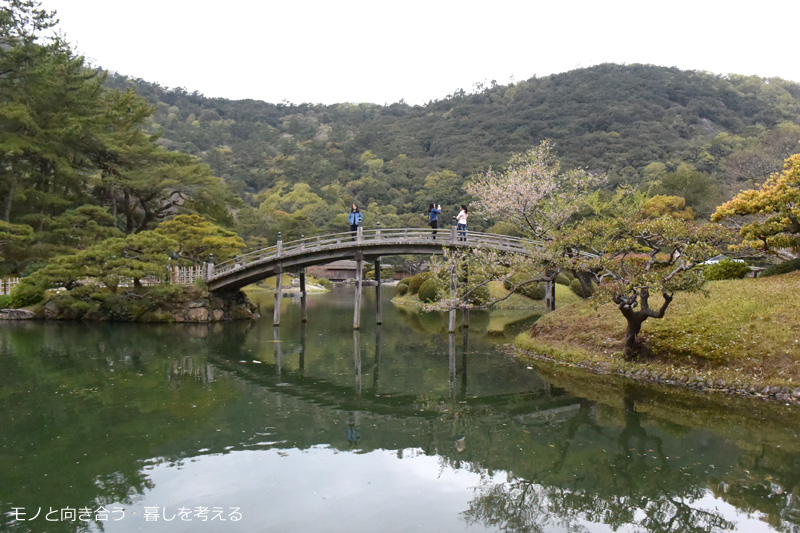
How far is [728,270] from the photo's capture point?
19750mm

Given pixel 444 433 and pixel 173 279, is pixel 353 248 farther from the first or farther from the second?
pixel 444 433

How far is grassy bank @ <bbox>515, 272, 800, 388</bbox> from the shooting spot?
43.4ft

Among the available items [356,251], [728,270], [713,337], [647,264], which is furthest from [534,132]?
[713,337]

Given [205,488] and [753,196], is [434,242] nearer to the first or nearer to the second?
[753,196]

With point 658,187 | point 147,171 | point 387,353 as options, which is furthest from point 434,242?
point 658,187

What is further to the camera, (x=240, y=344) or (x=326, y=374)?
(x=240, y=344)

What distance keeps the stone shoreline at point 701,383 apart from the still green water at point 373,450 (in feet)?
1.92

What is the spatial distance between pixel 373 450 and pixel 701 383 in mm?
8380

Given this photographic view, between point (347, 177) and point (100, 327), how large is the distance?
71298 mm

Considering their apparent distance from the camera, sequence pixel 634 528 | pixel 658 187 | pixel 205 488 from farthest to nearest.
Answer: pixel 658 187, pixel 205 488, pixel 634 528

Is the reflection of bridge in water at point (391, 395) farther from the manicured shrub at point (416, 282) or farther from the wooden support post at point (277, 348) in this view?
the manicured shrub at point (416, 282)

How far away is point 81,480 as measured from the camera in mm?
7934

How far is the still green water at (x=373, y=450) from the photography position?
721 cm

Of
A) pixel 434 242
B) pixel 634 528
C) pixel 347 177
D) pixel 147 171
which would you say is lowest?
pixel 634 528
